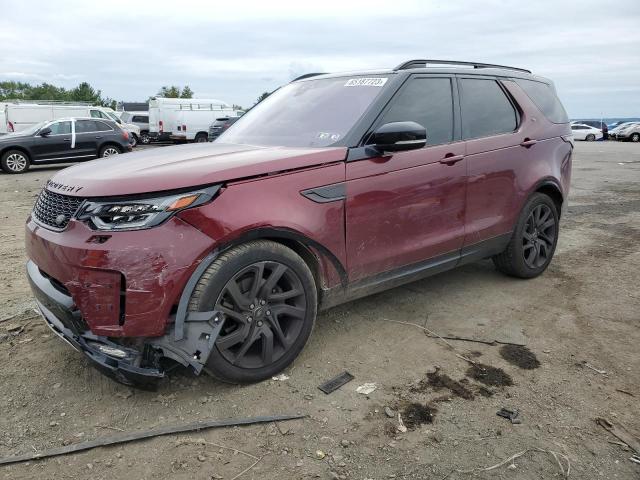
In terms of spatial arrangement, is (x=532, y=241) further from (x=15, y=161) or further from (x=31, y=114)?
(x=31, y=114)

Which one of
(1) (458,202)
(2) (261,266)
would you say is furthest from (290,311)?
(1) (458,202)

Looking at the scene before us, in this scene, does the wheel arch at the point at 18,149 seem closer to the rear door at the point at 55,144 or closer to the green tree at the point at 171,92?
the rear door at the point at 55,144

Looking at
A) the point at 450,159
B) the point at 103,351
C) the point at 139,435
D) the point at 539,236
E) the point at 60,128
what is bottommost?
the point at 139,435

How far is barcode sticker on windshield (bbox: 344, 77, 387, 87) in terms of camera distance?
11.8 feet

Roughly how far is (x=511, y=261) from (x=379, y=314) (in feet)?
4.53

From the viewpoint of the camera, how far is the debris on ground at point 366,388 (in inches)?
115

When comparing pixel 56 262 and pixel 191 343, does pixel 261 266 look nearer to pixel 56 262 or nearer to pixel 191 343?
pixel 191 343

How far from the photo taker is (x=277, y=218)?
2.82 meters

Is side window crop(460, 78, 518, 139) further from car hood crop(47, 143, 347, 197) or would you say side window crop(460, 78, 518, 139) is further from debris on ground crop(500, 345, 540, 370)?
debris on ground crop(500, 345, 540, 370)

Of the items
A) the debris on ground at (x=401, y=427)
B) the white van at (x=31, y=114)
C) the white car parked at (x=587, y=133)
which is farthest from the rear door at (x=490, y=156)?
the white car parked at (x=587, y=133)

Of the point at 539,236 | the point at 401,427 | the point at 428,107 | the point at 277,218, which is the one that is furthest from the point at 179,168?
the point at 539,236

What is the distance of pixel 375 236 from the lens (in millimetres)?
3309

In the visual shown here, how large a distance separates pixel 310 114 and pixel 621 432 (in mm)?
2643

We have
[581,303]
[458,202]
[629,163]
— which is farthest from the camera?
[629,163]
